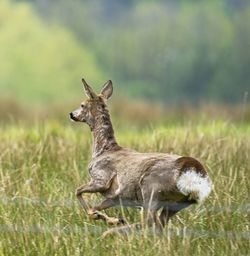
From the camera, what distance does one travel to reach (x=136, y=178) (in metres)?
6.34

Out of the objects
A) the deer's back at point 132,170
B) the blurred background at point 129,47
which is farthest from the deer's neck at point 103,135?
the blurred background at point 129,47

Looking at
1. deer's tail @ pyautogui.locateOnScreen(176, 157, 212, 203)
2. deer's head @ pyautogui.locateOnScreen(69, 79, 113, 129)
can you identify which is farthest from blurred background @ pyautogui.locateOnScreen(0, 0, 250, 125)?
deer's tail @ pyautogui.locateOnScreen(176, 157, 212, 203)

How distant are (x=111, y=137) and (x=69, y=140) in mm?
2633

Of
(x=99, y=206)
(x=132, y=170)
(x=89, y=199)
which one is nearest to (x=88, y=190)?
(x=99, y=206)

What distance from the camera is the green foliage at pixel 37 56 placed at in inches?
1032

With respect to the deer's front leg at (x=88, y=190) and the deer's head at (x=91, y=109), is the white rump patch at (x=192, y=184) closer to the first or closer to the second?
the deer's front leg at (x=88, y=190)

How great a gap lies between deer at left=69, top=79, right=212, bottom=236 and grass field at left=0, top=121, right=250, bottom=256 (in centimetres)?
12

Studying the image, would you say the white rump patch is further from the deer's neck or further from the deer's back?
the deer's neck

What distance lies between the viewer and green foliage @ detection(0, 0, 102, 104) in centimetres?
2622

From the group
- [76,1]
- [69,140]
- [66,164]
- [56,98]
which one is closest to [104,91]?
[66,164]

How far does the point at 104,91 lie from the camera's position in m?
7.16

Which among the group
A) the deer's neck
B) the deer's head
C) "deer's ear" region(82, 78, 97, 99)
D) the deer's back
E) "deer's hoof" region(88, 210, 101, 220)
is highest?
"deer's ear" region(82, 78, 97, 99)

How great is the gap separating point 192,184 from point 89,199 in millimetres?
1364

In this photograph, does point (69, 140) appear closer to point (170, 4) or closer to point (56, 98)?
point (56, 98)
